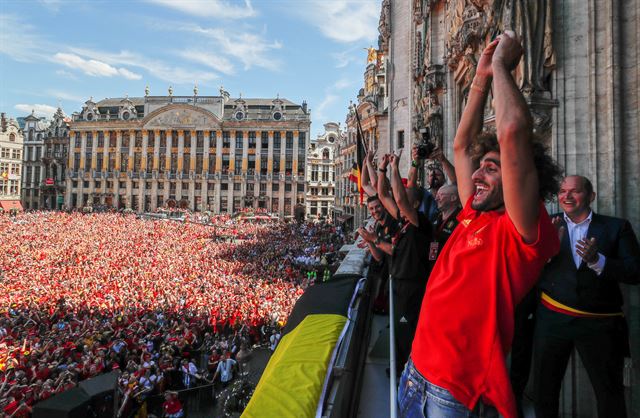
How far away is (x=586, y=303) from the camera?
129 inches

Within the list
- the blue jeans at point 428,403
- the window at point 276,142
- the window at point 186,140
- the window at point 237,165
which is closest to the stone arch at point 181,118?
the window at point 186,140

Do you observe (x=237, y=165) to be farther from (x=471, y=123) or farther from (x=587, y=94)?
(x=471, y=123)

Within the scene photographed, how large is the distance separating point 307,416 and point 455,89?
411 inches

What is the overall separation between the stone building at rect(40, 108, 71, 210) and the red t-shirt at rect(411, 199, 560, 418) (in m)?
87.4

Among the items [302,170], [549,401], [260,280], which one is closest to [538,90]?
[549,401]

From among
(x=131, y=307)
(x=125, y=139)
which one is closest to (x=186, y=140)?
(x=125, y=139)

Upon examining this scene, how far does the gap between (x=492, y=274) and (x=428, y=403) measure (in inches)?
29.1

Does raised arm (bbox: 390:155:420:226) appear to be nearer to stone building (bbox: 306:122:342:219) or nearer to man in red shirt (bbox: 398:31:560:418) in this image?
man in red shirt (bbox: 398:31:560:418)

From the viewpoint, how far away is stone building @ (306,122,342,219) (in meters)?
76.5

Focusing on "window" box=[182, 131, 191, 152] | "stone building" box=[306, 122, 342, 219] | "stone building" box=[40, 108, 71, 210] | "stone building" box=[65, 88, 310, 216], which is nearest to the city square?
"stone building" box=[65, 88, 310, 216]

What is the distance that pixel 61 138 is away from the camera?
77.7 metres

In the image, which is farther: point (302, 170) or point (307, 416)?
point (302, 170)

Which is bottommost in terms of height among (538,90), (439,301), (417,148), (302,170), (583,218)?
(439,301)

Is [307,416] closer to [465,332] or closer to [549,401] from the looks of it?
[465,332]
